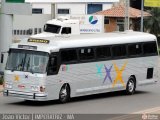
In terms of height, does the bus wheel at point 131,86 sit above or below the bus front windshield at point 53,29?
below

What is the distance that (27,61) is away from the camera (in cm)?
2323

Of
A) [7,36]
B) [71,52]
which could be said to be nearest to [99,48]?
[71,52]

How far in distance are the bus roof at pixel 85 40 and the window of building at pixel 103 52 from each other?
0.20 meters

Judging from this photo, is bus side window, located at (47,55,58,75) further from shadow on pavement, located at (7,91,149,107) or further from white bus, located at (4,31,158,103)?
shadow on pavement, located at (7,91,149,107)

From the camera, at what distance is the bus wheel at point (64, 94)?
78.0 ft

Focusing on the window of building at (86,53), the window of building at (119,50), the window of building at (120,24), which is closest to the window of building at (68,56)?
the window of building at (86,53)

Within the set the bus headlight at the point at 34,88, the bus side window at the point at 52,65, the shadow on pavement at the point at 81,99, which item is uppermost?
the bus side window at the point at 52,65

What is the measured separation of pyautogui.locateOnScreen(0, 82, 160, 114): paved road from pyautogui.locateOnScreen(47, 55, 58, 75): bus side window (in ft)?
3.89

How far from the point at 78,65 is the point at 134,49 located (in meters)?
→ 3.95

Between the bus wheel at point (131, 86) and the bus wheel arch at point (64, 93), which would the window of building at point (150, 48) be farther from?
the bus wheel arch at point (64, 93)

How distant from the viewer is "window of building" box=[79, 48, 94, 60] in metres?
24.7

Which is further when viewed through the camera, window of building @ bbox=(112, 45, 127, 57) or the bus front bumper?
window of building @ bbox=(112, 45, 127, 57)

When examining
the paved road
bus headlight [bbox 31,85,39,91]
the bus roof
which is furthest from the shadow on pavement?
the bus roof

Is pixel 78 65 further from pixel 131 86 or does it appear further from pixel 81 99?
pixel 131 86
